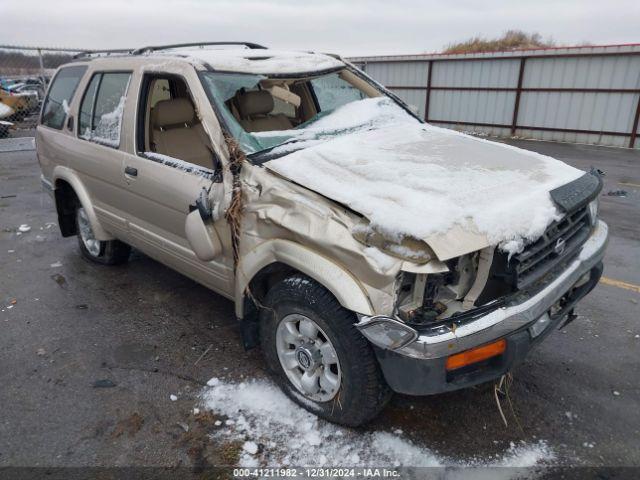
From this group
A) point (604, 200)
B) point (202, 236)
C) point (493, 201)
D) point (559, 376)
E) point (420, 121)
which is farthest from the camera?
point (604, 200)

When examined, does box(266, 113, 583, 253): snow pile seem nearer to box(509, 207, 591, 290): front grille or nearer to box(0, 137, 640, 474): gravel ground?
box(509, 207, 591, 290): front grille

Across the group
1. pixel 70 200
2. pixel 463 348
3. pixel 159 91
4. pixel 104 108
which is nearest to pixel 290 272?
pixel 463 348

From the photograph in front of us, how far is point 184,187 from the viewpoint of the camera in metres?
3.06

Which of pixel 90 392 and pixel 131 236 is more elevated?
pixel 131 236

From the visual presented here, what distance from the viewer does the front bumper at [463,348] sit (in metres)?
2.04

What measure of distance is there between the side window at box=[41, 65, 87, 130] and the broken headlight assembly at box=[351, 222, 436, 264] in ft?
11.5

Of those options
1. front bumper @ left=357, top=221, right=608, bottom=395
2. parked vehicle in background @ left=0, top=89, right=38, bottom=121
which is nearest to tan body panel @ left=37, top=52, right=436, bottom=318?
front bumper @ left=357, top=221, right=608, bottom=395

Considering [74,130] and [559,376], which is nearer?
[559,376]

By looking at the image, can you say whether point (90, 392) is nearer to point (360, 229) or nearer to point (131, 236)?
point (131, 236)

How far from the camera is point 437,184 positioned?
8.02ft

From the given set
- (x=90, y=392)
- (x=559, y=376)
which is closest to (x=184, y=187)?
(x=90, y=392)

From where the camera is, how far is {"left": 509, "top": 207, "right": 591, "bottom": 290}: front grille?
221cm

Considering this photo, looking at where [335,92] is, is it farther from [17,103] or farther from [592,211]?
[17,103]

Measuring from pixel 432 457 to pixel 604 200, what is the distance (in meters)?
6.30
